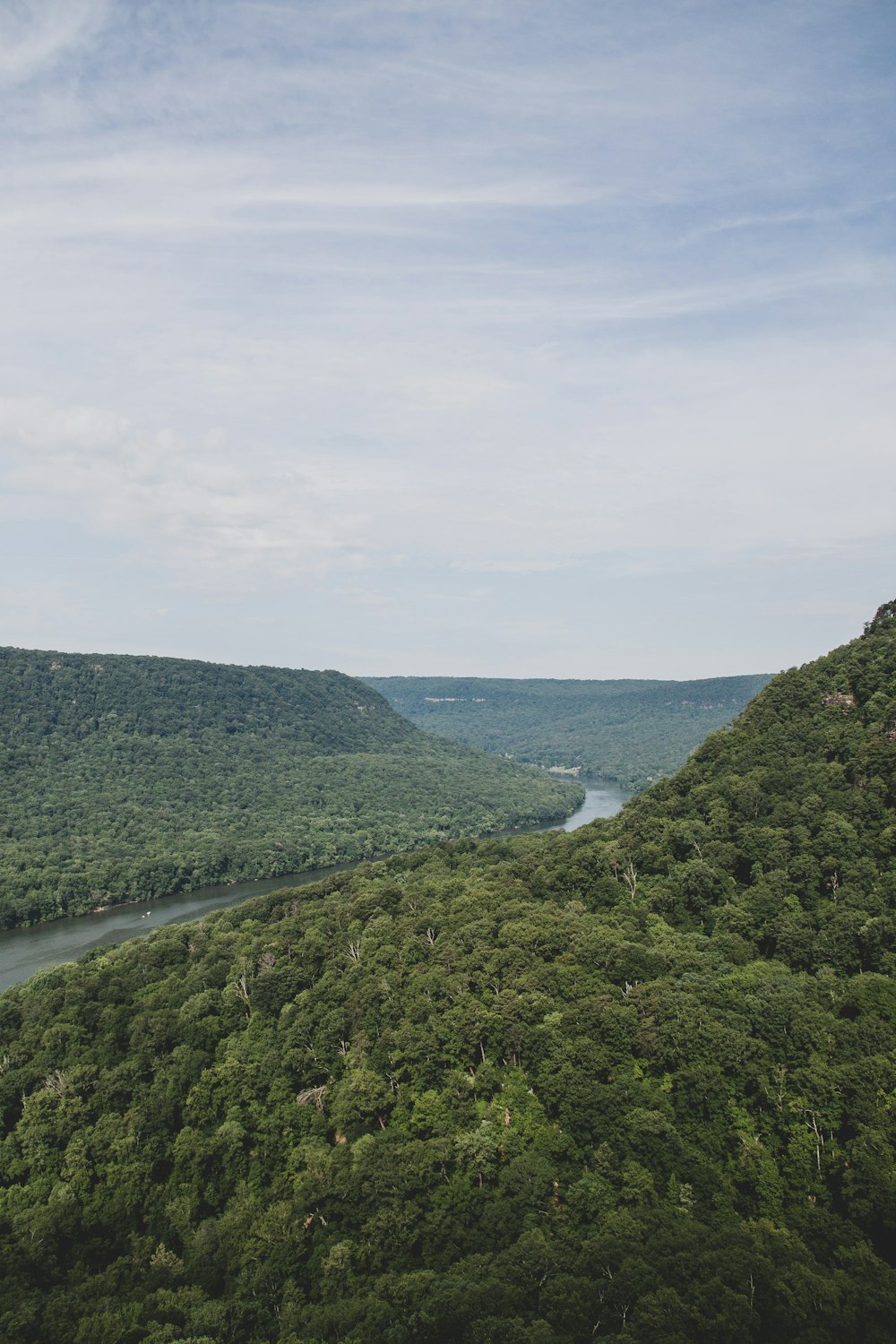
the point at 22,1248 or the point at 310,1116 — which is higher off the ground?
the point at 310,1116

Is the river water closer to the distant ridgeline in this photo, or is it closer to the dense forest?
the distant ridgeline

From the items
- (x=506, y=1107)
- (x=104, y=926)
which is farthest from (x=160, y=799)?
(x=506, y=1107)

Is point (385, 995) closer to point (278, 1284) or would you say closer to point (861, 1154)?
point (278, 1284)

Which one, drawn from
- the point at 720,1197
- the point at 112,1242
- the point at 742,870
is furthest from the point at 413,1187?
the point at 742,870

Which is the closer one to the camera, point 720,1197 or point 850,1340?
point 850,1340

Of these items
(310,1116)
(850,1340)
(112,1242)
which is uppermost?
(850,1340)

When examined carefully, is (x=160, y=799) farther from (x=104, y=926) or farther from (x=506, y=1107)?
(x=506, y=1107)
